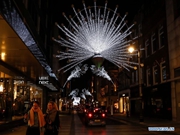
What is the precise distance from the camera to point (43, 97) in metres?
38.0

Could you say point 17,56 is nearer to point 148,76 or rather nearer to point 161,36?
point 161,36

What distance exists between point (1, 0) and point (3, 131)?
11.6m

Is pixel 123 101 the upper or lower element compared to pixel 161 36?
lower

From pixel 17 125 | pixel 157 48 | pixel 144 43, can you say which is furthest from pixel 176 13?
pixel 17 125

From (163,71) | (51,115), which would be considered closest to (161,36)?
(163,71)

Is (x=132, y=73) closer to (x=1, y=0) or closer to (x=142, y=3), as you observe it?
(x=142, y=3)

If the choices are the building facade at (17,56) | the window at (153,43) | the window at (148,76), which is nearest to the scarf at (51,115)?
the building facade at (17,56)

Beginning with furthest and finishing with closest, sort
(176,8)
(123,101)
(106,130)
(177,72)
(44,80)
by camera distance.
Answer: (123,101)
(44,80)
(176,8)
(177,72)
(106,130)

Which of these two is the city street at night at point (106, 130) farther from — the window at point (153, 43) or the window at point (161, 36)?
the window at point (153, 43)

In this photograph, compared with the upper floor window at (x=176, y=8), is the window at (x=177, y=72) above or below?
below

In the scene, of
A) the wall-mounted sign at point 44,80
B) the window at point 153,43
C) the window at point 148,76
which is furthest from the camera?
the window at point 148,76

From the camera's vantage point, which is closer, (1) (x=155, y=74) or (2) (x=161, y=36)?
(2) (x=161, y=36)

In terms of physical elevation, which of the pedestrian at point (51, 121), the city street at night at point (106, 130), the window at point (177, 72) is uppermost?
the window at point (177, 72)

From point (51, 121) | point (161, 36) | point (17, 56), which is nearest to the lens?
point (51, 121)
